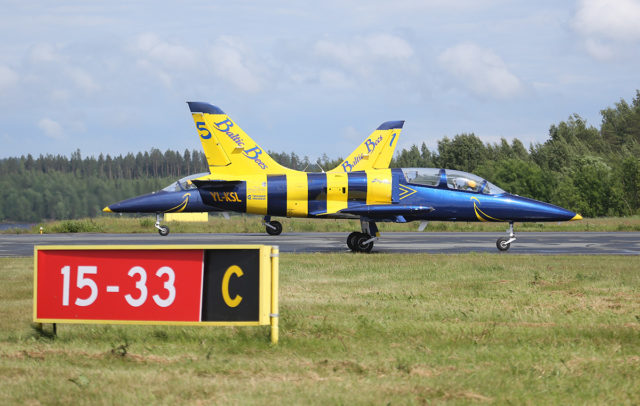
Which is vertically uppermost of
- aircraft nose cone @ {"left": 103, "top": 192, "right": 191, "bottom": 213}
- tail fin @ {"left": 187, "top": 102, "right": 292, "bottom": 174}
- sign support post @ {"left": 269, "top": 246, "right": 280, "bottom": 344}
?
tail fin @ {"left": 187, "top": 102, "right": 292, "bottom": 174}

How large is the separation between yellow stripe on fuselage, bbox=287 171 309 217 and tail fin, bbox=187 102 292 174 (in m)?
1.51

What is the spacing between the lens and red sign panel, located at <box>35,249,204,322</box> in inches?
320

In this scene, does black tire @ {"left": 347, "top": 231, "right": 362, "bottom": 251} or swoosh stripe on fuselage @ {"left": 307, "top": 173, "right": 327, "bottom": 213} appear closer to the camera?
swoosh stripe on fuselage @ {"left": 307, "top": 173, "right": 327, "bottom": 213}

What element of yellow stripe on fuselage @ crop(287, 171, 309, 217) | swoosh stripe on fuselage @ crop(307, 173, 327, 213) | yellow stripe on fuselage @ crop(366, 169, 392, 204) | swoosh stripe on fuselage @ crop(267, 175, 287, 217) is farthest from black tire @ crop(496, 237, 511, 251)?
swoosh stripe on fuselage @ crop(267, 175, 287, 217)

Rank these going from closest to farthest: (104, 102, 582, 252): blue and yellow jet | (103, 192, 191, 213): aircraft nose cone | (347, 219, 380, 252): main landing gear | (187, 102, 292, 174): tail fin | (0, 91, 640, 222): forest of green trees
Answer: (104, 102, 582, 252): blue and yellow jet
(347, 219, 380, 252): main landing gear
(187, 102, 292, 174): tail fin
(103, 192, 191, 213): aircraft nose cone
(0, 91, 640, 222): forest of green trees

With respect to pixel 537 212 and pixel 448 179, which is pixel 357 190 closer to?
pixel 448 179

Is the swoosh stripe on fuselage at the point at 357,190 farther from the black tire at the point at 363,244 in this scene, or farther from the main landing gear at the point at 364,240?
the black tire at the point at 363,244

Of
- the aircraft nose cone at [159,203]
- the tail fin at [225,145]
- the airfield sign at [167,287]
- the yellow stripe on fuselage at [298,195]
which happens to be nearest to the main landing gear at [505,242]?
the yellow stripe on fuselage at [298,195]

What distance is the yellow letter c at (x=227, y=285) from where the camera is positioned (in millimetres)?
8117

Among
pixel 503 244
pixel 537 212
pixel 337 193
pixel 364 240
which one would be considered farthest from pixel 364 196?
pixel 537 212

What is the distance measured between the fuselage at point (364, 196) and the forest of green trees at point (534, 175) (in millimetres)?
39038

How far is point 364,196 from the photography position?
21.9 m

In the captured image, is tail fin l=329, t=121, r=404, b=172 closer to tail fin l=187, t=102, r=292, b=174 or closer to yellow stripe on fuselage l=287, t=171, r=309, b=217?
tail fin l=187, t=102, r=292, b=174

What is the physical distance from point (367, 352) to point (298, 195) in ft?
46.8
